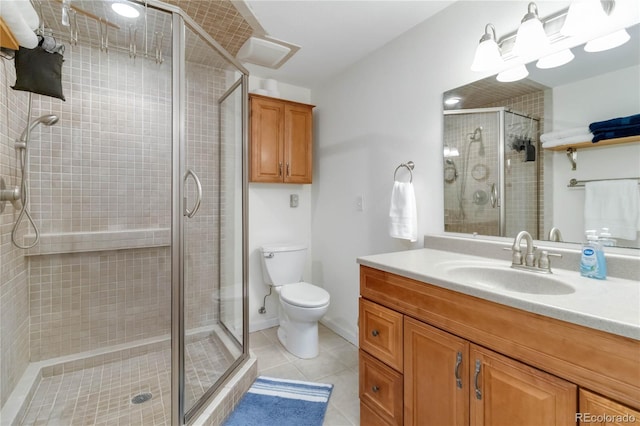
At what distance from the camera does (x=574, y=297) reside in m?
0.86

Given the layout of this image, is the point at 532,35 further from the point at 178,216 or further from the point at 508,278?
the point at 178,216

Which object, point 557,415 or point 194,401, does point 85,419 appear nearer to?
point 194,401

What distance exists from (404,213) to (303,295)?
959mm

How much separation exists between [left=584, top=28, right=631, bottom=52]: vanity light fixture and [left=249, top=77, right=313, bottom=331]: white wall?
7.15 ft

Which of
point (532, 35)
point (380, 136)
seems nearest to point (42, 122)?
point (380, 136)

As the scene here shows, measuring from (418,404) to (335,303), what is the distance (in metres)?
1.47

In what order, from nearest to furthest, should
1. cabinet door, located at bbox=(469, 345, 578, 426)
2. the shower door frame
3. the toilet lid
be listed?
cabinet door, located at bbox=(469, 345, 578, 426) → the shower door frame → the toilet lid

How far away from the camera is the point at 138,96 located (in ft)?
6.22

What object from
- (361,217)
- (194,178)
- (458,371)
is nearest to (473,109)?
(361,217)

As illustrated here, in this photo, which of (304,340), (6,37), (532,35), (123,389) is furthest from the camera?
(304,340)

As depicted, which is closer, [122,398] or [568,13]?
[568,13]

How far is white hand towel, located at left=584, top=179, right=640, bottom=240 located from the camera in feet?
3.47

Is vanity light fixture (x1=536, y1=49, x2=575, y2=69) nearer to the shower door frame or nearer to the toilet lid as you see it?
the shower door frame

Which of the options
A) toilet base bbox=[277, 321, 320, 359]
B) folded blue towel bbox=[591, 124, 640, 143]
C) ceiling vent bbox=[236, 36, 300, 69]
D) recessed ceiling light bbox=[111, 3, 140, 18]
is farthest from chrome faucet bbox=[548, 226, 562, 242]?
recessed ceiling light bbox=[111, 3, 140, 18]
